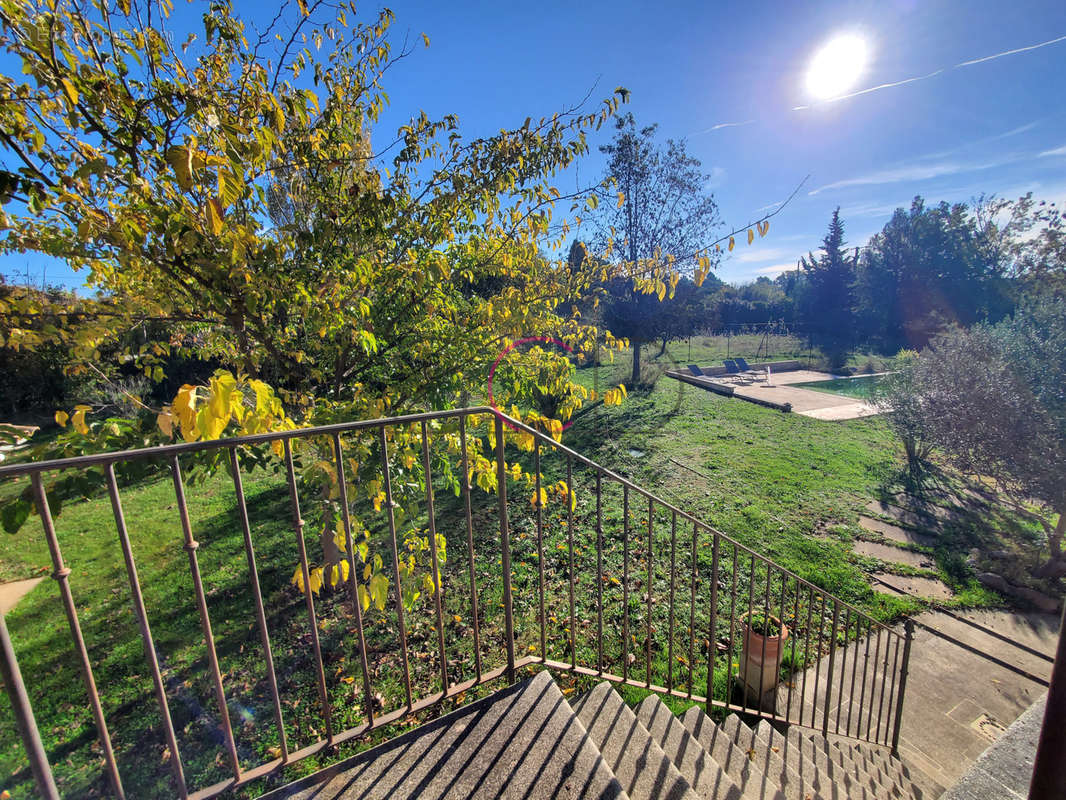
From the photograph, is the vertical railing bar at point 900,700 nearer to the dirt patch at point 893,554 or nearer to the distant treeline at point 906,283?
the dirt patch at point 893,554

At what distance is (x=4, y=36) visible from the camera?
1660 millimetres

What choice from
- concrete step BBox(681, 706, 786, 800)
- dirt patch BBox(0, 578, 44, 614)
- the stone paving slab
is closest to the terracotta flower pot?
concrete step BBox(681, 706, 786, 800)

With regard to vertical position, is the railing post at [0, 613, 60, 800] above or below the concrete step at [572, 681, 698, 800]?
above

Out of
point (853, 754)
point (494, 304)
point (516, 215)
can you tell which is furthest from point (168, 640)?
point (853, 754)

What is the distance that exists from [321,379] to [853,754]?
466 cm

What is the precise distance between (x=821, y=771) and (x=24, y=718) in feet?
12.0

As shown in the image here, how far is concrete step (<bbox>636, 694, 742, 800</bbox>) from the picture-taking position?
2.07 metres

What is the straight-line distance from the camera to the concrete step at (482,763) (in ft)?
4.92

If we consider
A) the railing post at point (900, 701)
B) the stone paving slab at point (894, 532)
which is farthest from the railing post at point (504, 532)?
the stone paving slab at point (894, 532)

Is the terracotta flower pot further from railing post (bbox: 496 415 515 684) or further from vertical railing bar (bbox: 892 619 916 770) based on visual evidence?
railing post (bbox: 496 415 515 684)

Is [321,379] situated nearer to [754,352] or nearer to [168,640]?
[168,640]

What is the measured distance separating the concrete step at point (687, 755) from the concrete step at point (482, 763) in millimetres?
704

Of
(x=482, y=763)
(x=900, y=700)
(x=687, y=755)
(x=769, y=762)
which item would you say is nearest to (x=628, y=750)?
(x=687, y=755)

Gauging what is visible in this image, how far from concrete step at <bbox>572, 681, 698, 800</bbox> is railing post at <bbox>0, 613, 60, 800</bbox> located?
169 centimetres
